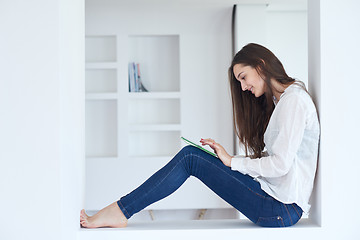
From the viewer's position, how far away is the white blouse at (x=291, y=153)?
6.53 ft

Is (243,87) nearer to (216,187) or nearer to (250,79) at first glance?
(250,79)

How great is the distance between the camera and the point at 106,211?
7.18 ft

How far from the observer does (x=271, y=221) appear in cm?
210

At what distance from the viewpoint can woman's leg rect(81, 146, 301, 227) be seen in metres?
2.10

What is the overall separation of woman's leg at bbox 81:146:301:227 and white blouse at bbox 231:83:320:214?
0.15 ft

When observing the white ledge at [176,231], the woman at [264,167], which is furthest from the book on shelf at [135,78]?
the white ledge at [176,231]

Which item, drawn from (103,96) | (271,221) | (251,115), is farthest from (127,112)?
(271,221)

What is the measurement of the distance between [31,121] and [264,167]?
1063mm

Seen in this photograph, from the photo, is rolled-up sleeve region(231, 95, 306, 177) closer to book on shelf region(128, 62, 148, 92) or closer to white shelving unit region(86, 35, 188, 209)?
white shelving unit region(86, 35, 188, 209)

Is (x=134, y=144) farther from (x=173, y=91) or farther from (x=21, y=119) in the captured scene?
(x=21, y=119)

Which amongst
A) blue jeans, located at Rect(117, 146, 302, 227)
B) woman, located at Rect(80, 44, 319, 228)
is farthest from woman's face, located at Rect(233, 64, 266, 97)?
blue jeans, located at Rect(117, 146, 302, 227)

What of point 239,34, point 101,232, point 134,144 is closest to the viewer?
point 101,232

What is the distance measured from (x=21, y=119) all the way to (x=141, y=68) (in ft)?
8.33
